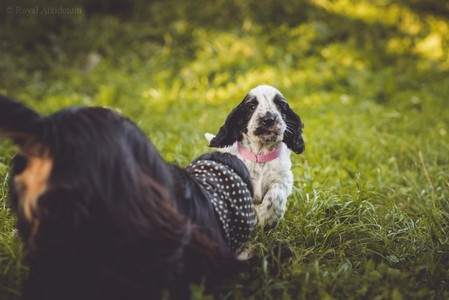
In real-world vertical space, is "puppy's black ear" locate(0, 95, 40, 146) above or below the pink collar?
above

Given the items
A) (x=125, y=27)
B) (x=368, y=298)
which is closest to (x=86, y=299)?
(x=368, y=298)

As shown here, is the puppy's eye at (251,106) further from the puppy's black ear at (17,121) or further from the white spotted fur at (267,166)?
the puppy's black ear at (17,121)

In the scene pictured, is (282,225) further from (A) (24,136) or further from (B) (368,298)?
A: (A) (24,136)

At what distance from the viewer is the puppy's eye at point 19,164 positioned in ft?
5.41

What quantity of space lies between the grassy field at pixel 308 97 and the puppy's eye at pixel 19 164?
80 cm

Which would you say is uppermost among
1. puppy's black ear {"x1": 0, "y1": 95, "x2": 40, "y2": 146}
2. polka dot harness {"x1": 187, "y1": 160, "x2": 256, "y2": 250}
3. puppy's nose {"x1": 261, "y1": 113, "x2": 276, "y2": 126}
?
puppy's nose {"x1": 261, "y1": 113, "x2": 276, "y2": 126}

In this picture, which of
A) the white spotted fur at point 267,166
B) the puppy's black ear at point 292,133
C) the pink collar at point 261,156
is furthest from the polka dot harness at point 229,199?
the puppy's black ear at point 292,133

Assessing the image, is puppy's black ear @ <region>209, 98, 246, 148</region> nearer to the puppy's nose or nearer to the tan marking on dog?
the puppy's nose

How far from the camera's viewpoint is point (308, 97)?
21.2 ft

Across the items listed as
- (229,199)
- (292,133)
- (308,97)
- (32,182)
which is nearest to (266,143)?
(292,133)

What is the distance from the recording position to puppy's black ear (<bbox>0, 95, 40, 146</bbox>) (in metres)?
1.52

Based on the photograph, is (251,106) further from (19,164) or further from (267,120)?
(19,164)

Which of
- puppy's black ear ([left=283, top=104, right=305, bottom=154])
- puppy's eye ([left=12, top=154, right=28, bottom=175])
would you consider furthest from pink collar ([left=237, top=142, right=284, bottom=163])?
puppy's eye ([left=12, top=154, right=28, bottom=175])

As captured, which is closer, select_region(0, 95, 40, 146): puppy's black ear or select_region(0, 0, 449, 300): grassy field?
select_region(0, 95, 40, 146): puppy's black ear
